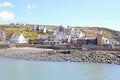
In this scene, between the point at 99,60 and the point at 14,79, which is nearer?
the point at 14,79

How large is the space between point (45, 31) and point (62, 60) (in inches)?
3262

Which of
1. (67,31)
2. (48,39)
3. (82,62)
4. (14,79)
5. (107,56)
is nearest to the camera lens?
(14,79)

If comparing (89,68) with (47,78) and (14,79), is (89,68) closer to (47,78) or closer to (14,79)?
(47,78)

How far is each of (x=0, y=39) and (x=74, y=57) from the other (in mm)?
68346

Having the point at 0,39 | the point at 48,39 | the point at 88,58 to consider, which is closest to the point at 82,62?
the point at 88,58

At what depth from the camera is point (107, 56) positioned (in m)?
50.5

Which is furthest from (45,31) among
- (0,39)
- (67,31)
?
(0,39)

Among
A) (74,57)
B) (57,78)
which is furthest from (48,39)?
(57,78)

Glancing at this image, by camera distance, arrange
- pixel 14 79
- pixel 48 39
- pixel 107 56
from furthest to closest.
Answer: pixel 48 39 → pixel 107 56 → pixel 14 79

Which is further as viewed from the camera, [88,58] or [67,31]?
[67,31]

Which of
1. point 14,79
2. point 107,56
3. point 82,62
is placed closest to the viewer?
point 14,79

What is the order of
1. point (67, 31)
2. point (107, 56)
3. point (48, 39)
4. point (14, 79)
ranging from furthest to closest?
1. point (67, 31)
2. point (48, 39)
3. point (107, 56)
4. point (14, 79)

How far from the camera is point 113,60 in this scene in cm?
4744

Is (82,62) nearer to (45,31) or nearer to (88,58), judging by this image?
(88,58)
